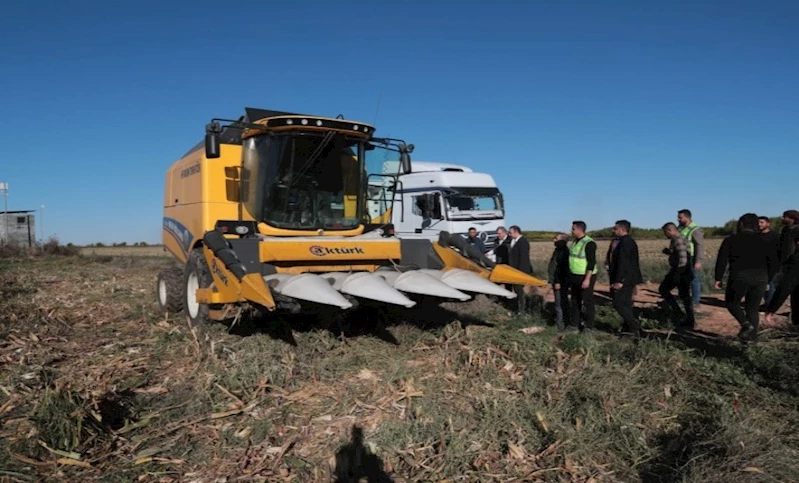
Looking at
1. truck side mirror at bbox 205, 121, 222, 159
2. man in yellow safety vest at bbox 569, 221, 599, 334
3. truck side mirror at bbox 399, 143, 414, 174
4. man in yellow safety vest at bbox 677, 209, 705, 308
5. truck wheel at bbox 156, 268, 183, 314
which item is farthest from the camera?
truck wheel at bbox 156, 268, 183, 314

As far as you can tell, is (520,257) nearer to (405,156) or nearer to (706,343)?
(405,156)

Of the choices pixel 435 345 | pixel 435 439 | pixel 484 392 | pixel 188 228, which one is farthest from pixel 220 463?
pixel 188 228

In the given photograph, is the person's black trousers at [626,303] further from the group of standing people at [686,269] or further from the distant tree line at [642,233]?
the distant tree line at [642,233]

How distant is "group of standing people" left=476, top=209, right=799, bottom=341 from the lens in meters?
6.41

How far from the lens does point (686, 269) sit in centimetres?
770

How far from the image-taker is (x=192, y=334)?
20.8ft

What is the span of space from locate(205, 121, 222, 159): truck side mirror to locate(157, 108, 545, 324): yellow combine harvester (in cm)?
1

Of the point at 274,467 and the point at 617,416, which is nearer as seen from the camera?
the point at 274,467

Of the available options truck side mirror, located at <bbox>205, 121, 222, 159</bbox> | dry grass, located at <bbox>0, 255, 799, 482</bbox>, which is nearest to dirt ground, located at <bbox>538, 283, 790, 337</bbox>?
dry grass, located at <bbox>0, 255, 799, 482</bbox>

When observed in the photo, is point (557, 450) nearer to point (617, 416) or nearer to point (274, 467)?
point (617, 416)

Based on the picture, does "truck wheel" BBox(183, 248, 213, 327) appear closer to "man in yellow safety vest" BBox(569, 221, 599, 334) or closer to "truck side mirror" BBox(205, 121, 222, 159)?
"truck side mirror" BBox(205, 121, 222, 159)

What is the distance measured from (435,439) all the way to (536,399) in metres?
1.07

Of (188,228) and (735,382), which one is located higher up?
(188,228)

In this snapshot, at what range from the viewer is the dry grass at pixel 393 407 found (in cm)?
363
